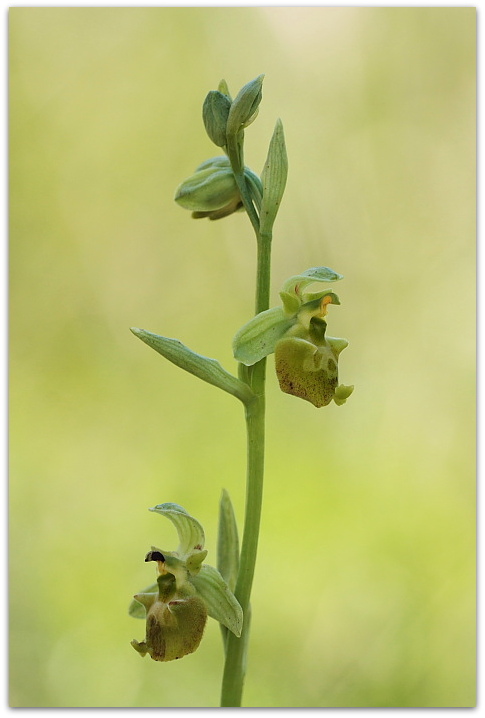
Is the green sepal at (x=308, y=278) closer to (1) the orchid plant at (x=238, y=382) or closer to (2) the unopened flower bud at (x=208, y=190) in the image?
(1) the orchid plant at (x=238, y=382)

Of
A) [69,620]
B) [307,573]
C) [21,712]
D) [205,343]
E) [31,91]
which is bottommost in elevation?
[21,712]

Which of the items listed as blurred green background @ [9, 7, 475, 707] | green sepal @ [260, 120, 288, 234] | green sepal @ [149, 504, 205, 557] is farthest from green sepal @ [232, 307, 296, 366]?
blurred green background @ [9, 7, 475, 707]

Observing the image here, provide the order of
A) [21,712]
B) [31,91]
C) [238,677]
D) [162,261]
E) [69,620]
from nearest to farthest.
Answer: [238,677] < [21,712] < [69,620] < [31,91] < [162,261]

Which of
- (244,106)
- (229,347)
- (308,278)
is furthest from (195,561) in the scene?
(229,347)

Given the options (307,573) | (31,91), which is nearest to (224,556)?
(307,573)

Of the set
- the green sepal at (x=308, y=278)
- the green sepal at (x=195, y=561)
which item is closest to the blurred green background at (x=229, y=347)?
the green sepal at (x=195, y=561)

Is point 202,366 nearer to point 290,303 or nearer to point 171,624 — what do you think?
point 290,303

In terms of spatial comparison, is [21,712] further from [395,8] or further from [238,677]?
[395,8]
